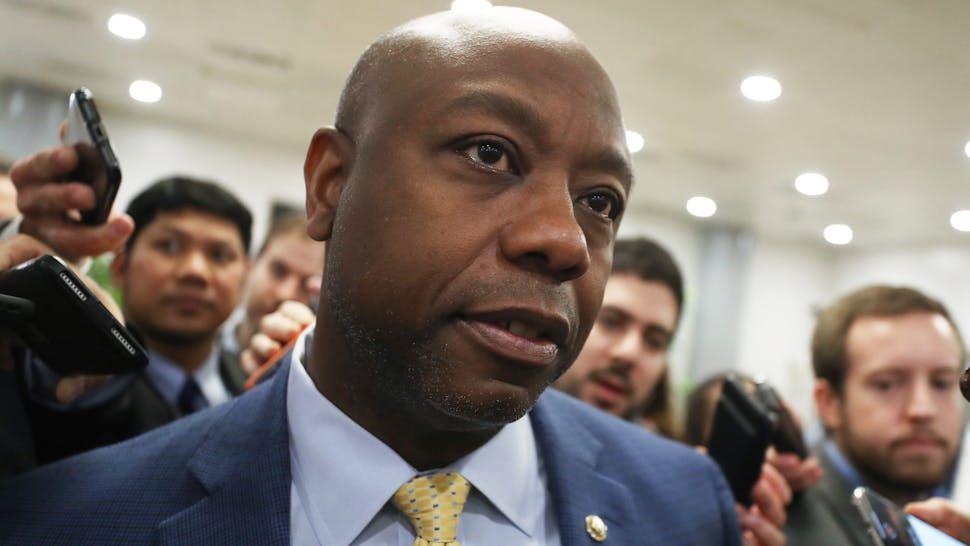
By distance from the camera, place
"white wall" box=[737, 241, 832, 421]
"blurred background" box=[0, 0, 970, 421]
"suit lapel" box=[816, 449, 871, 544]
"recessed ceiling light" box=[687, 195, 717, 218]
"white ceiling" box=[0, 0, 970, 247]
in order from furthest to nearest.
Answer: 1. "white wall" box=[737, 241, 832, 421]
2. "recessed ceiling light" box=[687, 195, 717, 218]
3. "blurred background" box=[0, 0, 970, 421]
4. "white ceiling" box=[0, 0, 970, 247]
5. "suit lapel" box=[816, 449, 871, 544]

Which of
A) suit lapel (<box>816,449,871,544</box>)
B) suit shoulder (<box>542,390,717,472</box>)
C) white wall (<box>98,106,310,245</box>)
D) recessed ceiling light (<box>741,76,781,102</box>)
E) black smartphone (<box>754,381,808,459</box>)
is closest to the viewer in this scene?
suit shoulder (<box>542,390,717,472</box>)

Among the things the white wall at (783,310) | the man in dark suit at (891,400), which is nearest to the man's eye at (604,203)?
the man in dark suit at (891,400)

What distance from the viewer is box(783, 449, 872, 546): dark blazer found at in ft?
5.24

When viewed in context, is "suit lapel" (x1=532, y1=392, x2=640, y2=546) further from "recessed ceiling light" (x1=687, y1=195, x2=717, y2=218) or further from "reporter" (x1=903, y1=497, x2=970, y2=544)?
"recessed ceiling light" (x1=687, y1=195, x2=717, y2=218)

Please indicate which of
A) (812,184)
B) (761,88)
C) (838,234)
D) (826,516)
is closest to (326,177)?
(826,516)

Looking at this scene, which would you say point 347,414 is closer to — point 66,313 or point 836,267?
point 66,313

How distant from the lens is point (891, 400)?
2129mm

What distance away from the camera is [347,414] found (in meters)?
1.20

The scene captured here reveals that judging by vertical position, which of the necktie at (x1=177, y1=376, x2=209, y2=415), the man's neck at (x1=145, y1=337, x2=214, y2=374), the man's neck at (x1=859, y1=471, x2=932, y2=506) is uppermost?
the man's neck at (x1=859, y1=471, x2=932, y2=506)

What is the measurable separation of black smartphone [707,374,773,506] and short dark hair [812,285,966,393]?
2.95ft

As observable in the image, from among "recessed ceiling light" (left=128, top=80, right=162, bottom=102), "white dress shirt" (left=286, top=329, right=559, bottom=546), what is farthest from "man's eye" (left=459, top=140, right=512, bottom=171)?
"recessed ceiling light" (left=128, top=80, right=162, bottom=102)

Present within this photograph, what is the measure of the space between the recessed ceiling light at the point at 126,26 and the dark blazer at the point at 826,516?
5.52 metres

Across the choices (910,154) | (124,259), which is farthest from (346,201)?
(910,154)

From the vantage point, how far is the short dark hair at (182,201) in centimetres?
272
